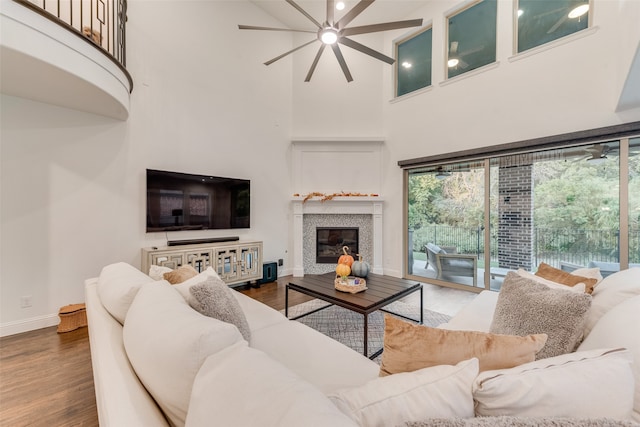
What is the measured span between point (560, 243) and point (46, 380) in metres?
5.41

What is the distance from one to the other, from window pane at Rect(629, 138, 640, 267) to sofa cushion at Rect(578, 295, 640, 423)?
9.51 feet

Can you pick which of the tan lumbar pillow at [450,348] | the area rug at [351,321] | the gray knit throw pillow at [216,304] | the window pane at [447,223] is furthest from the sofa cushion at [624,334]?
the window pane at [447,223]

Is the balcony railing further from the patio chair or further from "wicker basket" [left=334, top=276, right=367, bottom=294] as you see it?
the patio chair

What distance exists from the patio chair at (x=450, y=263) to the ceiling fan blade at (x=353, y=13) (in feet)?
11.7

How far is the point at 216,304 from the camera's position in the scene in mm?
1286

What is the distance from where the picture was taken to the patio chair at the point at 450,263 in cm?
412

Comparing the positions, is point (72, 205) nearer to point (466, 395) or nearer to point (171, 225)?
point (171, 225)

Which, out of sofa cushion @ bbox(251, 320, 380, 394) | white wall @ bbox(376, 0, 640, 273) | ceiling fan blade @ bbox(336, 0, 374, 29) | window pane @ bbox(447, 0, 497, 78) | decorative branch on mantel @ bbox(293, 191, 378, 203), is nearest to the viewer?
sofa cushion @ bbox(251, 320, 380, 394)

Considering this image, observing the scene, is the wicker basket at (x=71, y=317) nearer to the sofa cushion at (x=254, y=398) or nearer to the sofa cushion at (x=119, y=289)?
the sofa cushion at (x=119, y=289)

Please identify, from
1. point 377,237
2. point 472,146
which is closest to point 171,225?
point 377,237

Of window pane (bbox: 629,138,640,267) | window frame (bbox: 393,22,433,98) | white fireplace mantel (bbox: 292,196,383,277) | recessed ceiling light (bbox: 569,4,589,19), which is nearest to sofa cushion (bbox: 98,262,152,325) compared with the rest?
white fireplace mantel (bbox: 292,196,383,277)

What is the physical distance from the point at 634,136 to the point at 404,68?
11.0ft

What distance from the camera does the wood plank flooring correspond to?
1.62 metres

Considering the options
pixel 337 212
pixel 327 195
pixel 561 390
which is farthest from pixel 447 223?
pixel 561 390
